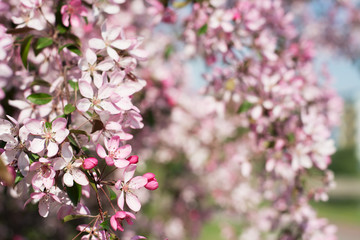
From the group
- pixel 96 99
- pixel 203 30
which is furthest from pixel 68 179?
pixel 203 30

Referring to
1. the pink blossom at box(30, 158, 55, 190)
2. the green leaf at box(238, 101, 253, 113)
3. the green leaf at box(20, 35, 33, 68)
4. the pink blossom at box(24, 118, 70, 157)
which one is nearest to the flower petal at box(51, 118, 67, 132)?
the pink blossom at box(24, 118, 70, 157)

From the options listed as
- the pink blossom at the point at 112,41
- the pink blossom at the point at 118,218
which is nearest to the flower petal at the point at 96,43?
the pink blossom at the point at 112,41

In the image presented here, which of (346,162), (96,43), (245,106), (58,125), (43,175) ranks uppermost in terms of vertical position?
(346,162)

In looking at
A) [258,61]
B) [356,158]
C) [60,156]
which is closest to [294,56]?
[258,61]

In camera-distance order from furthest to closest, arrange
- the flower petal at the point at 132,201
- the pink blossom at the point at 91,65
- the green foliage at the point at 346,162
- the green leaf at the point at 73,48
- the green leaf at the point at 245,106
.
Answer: the green foliage at the point at 346,162
the green leaf at the point at 245,106
the green leaf at the point at 73,48
the pink blossom at the point at 91,65
the flower petal at the point at 132,201

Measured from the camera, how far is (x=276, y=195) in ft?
8.86

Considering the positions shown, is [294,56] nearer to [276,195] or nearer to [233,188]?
[276,195]

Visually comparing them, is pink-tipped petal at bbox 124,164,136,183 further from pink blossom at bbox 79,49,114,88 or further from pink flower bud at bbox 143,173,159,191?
pink blossom at bbox 79,49,114,88

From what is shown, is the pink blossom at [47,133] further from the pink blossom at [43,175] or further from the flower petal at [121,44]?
the flower petal at [121,44]

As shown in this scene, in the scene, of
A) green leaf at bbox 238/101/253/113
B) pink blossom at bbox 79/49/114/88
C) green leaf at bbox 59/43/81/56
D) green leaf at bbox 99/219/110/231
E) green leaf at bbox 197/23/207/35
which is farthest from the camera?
green leaf at bbox 238/101/253/113

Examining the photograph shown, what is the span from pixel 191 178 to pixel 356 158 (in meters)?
24.8

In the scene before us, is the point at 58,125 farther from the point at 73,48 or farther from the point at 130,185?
the point at 73,48

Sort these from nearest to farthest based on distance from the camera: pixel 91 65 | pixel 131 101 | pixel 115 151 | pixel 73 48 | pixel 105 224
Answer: pixel 105 224 < pixel 115 151 < pixel 91 65 < pixel 73 48 < pixel 131 101

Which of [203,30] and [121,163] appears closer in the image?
[121,163]
